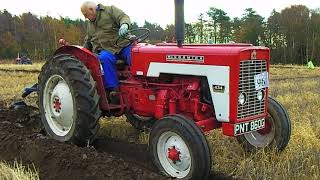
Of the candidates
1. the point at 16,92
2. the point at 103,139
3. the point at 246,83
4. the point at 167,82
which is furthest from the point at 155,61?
the point at 16,92

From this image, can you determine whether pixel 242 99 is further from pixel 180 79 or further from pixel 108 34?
pixel 108 34

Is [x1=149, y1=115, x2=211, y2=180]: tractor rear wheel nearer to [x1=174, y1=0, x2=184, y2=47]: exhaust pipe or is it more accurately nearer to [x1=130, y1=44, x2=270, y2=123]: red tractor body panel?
[x1=130, y1=44, x2=270, y2=123]: red tractor body panel

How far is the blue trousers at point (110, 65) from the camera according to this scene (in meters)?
6.23

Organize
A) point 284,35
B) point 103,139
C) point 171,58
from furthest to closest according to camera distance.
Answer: point 284,35, point 103,139, point 171,58

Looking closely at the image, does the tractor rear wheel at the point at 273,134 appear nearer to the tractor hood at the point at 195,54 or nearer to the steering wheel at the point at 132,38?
the tractor hood at the point at 195,54

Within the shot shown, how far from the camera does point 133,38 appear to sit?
6.30 meters

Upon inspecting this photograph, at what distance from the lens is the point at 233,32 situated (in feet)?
204

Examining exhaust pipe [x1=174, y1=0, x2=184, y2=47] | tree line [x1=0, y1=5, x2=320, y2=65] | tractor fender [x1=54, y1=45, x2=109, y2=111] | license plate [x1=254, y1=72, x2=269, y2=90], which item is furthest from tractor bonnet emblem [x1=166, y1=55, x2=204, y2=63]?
tree line [x1=0, y1=5, x2=320, y2=65]

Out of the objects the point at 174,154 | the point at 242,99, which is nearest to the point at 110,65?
the point at 174,154

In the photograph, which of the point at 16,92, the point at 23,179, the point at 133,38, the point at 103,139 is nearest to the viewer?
the point at 23,179

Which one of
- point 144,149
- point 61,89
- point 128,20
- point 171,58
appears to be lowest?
point 144,149

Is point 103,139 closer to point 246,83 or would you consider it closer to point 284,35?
point 246,83

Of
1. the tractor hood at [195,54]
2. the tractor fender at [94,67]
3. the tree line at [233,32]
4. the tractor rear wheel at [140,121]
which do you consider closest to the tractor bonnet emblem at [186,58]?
the tractor hood at [195,54]

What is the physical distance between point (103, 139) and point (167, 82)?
68.5 inches
